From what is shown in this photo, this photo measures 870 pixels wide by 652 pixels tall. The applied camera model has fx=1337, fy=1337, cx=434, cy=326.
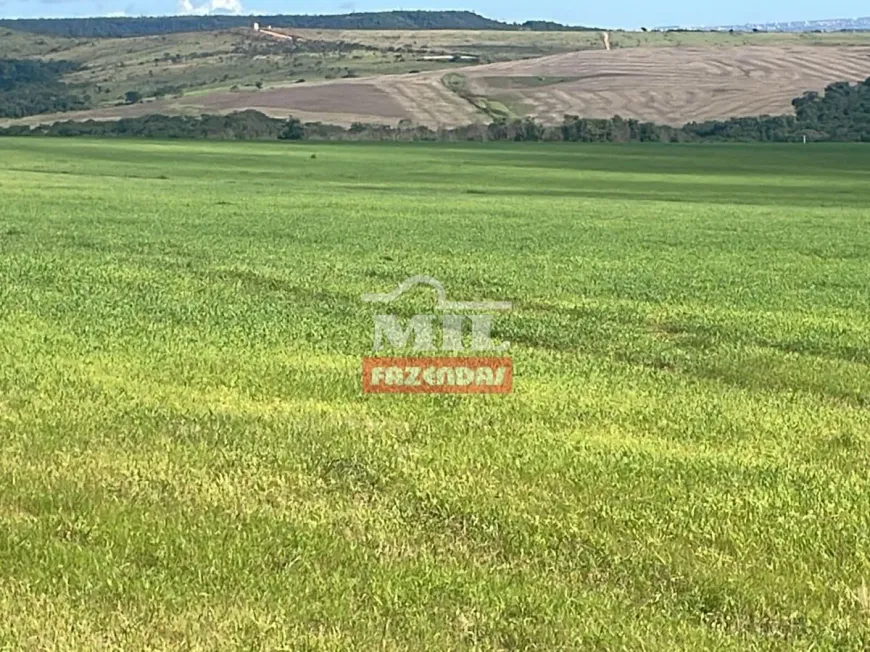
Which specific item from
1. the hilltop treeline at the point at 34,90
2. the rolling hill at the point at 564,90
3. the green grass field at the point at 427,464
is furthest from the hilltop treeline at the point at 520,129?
the green grass field at the point at 427,464

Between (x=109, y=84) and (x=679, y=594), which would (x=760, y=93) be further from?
(x=679, y=594)

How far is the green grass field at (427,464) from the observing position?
7691mm

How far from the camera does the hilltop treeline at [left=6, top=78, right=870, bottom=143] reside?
11050cm

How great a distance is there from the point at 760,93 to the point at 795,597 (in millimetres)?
116818

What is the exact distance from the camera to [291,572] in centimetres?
827

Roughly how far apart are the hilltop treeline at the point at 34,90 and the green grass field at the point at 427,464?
117 metres

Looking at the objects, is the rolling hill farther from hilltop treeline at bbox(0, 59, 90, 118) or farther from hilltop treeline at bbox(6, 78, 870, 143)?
hilltop treeline at bbox(0, 59, 90, 118)

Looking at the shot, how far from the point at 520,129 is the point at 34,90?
75998mm

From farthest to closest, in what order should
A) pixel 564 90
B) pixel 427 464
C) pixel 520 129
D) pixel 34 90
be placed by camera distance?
pixel 34 90 < pixel 564 90 < pixel 520 129 < pixel 427 464

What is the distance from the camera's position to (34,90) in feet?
529

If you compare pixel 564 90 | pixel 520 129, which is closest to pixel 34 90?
pixel 564 90

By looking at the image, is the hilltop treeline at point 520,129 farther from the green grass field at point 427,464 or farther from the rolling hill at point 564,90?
the green grass field at point 427,464

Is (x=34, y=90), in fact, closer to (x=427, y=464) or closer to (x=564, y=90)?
(x=564, y=90)

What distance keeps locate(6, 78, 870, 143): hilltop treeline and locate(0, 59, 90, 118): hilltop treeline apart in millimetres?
23820
